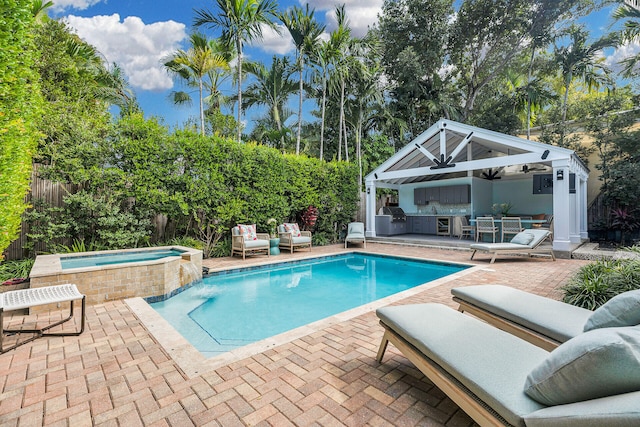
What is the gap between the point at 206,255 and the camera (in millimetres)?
8281

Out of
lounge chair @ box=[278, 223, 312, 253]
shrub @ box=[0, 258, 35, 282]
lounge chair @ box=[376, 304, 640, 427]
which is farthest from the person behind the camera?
lounge chair @ box=[278, 223, 312, 253]

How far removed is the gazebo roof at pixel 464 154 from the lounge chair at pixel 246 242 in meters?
6.04

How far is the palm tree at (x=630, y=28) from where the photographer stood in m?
9.98

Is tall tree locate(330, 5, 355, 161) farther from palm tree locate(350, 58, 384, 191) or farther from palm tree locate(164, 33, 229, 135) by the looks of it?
palm tree locate(164, 33, 229, 135)

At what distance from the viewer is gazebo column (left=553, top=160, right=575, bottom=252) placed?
25.6ft

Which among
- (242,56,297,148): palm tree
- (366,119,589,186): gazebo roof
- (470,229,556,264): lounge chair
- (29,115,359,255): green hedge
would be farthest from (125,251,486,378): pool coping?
(242,56,297,148): palm tree

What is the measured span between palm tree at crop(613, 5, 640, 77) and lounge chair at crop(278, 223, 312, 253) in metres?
13.3

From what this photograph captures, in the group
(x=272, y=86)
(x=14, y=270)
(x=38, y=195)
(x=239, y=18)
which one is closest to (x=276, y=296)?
(x=14, y=270)

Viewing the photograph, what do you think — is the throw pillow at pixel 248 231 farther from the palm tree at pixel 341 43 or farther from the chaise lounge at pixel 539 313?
the palm tree at pixel 341 43

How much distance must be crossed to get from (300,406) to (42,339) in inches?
118

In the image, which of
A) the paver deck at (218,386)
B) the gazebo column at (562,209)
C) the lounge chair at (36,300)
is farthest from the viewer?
the gazebo column at (562,209)

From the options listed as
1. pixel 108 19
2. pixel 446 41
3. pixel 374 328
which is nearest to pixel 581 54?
pixel 446 41

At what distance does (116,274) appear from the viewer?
4.43m

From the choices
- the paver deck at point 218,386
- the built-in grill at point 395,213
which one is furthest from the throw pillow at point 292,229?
the paver deck at point 218,386
